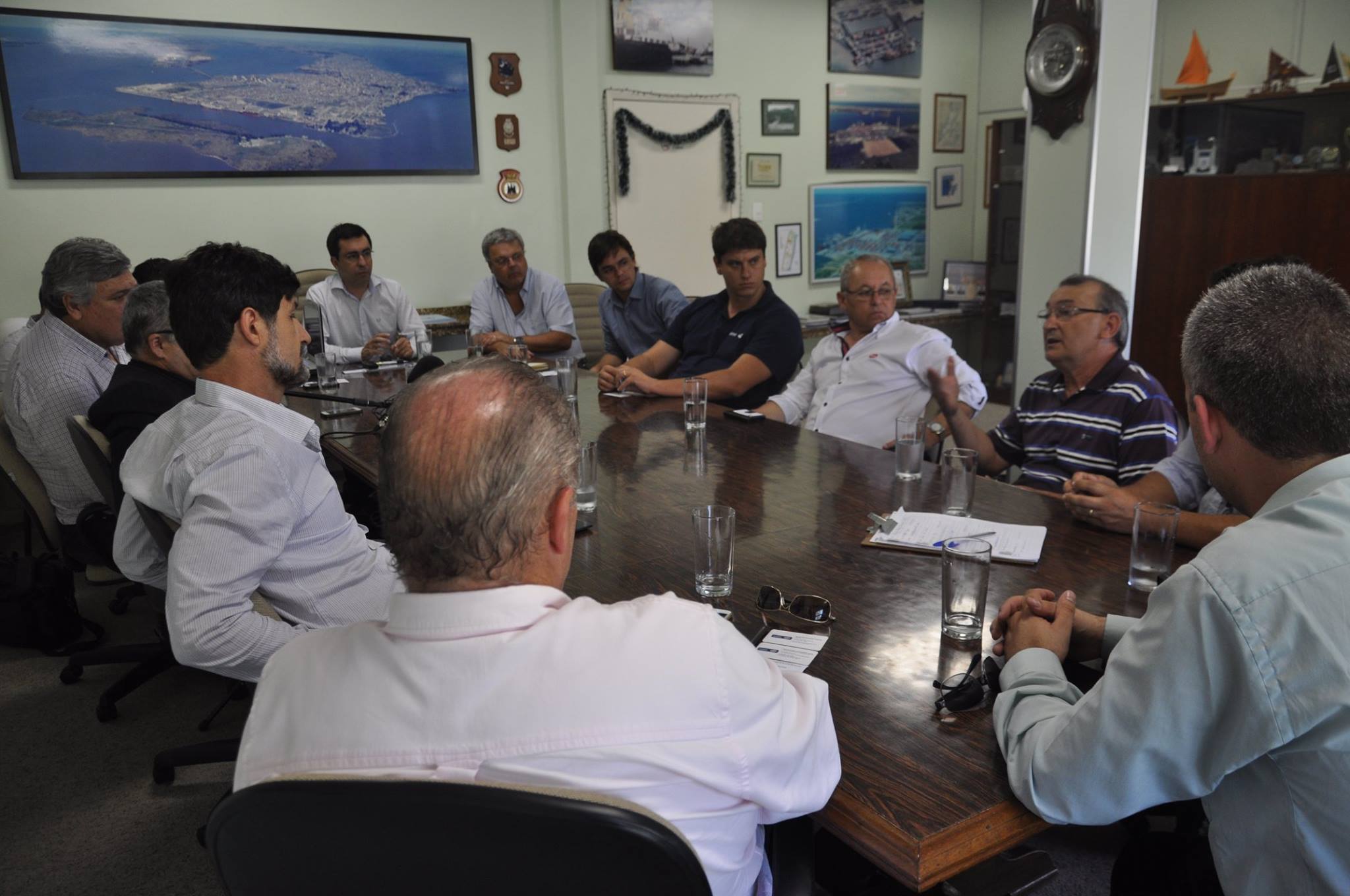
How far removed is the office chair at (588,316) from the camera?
5941 millimetres

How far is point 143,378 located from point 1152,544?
2.47 m

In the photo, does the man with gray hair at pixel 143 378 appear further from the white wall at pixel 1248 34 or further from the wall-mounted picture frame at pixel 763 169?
the white wall at pixel 1248 34

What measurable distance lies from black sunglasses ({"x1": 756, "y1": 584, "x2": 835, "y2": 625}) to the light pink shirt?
0.61 m

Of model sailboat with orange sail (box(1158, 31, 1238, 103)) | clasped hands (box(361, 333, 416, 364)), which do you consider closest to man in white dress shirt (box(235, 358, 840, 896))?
clasped hands (box(361, 333, 416, 364))

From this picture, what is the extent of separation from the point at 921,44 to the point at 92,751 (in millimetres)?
6942

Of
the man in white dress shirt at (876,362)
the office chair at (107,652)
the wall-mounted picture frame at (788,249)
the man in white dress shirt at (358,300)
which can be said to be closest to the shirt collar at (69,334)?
the office chair at (107,652)

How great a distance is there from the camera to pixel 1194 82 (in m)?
5.84

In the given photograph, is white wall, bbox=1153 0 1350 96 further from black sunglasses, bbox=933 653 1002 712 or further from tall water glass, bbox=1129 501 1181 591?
black sunglasses, bbox=933 653 1002 712

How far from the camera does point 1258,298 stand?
1.14 m

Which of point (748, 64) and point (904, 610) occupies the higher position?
point (748, 64)

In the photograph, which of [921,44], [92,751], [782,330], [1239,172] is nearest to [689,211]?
[921,44]

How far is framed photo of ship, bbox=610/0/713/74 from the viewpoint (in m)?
6.11

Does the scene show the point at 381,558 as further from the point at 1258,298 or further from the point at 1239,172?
the point at 1239,172

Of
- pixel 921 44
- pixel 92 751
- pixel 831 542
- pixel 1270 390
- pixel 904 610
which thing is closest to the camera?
pixel 1270 390
